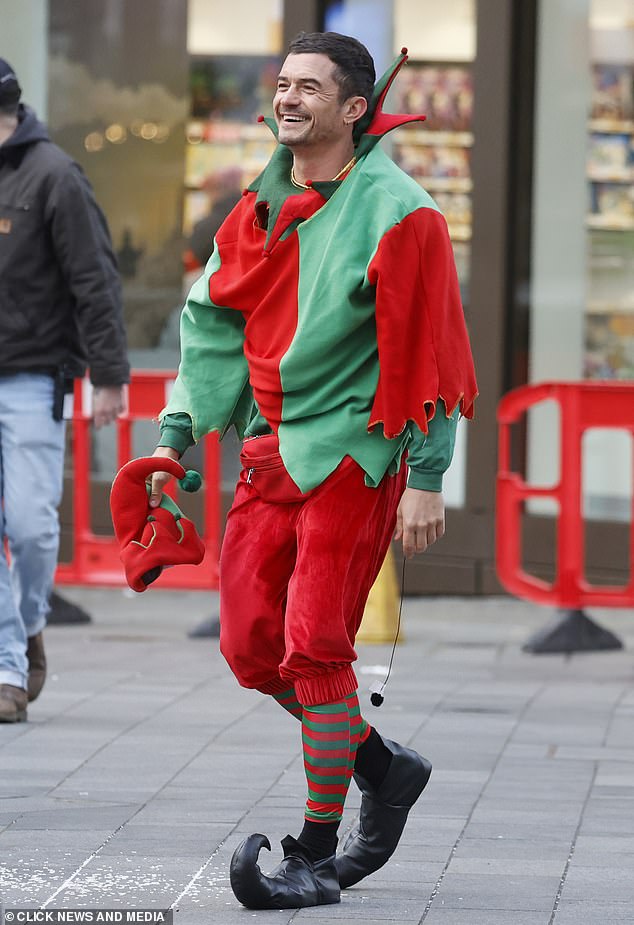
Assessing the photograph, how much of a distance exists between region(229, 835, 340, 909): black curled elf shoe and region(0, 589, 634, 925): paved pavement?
0.04 metres

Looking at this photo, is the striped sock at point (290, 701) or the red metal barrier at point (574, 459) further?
the red metal barrier at point (574, 459)

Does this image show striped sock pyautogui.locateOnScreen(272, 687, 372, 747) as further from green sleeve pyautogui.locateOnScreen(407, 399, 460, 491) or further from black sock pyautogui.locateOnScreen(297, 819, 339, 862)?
green sleeve pyautogui.locateOnScreen(407, 399, 460, 491)

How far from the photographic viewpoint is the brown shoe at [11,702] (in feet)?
20.6

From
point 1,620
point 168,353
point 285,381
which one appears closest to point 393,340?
point 285,381

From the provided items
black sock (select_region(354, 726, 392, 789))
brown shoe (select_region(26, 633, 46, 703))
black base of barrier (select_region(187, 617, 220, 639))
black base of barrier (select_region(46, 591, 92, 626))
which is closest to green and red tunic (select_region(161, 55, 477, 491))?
black sock (select_region(354, 726, 392, 789))

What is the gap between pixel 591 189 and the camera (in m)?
10.3

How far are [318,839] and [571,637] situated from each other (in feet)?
13.9

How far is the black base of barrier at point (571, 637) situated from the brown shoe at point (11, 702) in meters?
2.70

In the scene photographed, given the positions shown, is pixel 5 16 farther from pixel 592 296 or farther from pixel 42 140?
pixel 42 140

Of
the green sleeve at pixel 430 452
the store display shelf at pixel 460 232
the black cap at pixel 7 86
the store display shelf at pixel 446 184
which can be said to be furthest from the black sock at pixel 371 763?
the store display shelf at pixel 446 184

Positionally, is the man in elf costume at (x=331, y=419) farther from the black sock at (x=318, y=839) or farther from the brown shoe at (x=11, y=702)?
the brown shoe at (x=11, y=702)

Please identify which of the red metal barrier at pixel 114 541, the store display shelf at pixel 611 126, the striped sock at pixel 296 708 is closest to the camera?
the striped sock at pixel 296 708

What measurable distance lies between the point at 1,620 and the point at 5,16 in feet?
19.8

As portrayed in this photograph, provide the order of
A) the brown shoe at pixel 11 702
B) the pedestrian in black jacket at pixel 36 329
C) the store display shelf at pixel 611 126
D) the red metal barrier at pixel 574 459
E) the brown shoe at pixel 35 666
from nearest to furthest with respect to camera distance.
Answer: the brown shoe at pixel 11 702
the pedestrian in black jacket at pixel 36 329
the brown shoe at pixel 35 666
the red metal barrier at pixel 574 459
the store display shelf at pixel 611 126
